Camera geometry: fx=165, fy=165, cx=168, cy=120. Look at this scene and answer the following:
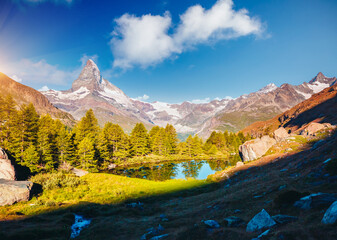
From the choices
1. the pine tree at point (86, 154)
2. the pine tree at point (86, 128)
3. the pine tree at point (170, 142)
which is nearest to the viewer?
the pine tree at point (86, 154)

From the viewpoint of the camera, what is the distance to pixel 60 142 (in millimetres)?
50219

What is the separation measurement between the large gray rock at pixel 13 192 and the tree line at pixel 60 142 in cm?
1961

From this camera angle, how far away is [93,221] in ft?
55.5

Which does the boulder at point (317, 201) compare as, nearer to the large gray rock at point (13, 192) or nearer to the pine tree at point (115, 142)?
the large gray rock at point (13, 192)

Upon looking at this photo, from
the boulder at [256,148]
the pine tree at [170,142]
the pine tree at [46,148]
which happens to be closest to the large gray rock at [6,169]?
the pine tree at [46,148]

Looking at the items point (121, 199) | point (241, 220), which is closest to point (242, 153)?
point (121, 199)

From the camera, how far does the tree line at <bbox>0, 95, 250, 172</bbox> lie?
4012cm

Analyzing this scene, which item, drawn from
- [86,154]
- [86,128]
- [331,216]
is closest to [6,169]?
[86,154]

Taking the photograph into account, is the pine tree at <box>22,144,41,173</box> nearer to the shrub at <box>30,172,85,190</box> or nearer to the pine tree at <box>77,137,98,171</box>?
the shrub at <box>30,172,85,190</box>

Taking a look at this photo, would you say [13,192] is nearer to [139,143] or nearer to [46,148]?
[46,148]

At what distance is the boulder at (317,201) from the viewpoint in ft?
26.7

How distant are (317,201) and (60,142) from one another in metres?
58.3

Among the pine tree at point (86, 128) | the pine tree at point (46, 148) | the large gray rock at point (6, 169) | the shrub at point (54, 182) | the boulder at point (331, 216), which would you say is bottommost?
the boulder at point (331, 216)

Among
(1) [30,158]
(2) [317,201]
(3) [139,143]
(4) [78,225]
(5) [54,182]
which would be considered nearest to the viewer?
(2) [317,201]
